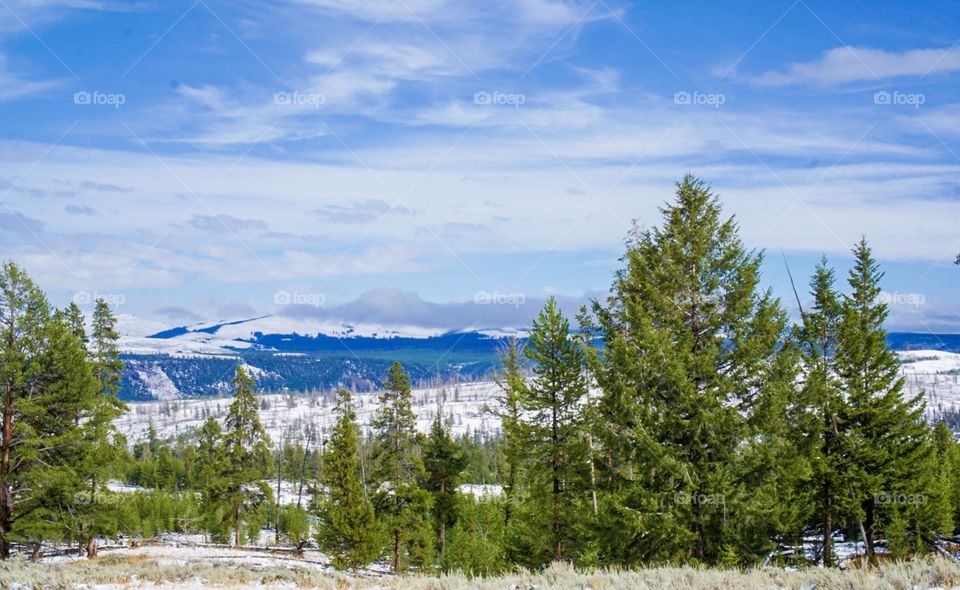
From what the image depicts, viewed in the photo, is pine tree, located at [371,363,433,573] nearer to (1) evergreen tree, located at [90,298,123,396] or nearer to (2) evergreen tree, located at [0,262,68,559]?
(1) evergreen tree, located at [90,298,123,396]

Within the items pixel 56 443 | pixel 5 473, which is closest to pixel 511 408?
pixel 56 443

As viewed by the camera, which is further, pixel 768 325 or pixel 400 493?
pixel 400 493

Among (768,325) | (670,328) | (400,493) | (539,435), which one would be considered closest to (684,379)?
(670,328)

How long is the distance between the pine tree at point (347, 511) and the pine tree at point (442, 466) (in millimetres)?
7917

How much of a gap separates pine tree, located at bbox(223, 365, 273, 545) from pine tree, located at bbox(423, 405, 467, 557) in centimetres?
1070

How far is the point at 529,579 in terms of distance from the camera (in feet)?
44.8

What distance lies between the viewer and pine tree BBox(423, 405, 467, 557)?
4534 centimetres

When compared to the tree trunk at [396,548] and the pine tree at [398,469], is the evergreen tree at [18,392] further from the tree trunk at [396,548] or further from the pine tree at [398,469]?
the tree trunk at [396,548]

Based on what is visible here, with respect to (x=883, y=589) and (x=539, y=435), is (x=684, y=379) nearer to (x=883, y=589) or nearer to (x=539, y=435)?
(x=883, y=589)

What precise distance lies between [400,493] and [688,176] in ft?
86.0

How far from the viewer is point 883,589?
34.4 ft

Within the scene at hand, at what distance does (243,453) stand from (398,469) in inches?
476

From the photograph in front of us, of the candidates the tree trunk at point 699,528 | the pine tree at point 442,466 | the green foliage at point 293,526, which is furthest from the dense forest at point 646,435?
the green foliage at point 293,526

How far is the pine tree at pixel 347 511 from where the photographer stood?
117 feet
